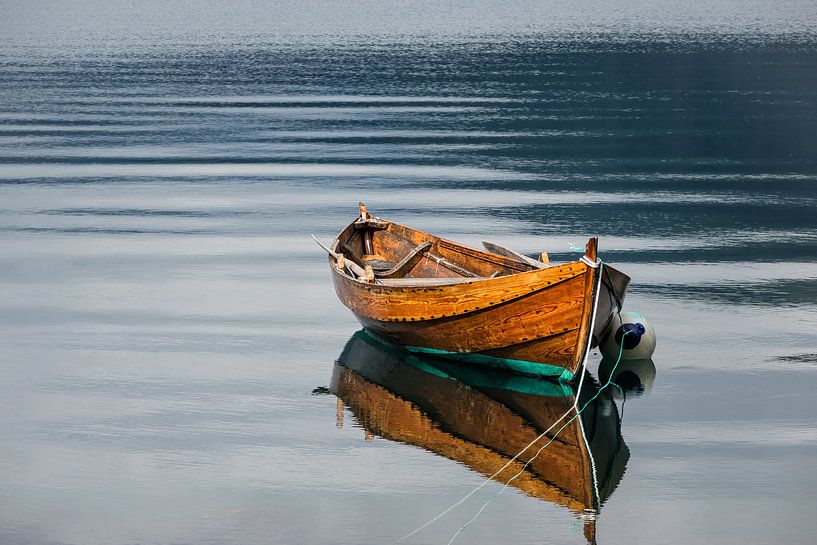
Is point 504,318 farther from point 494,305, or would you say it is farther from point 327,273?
point 327,273

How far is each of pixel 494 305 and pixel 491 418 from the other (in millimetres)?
1600

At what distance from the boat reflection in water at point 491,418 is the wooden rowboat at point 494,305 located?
33 cm

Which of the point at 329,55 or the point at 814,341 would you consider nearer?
the point at 814,341

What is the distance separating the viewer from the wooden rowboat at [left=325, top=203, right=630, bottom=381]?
57.7ft

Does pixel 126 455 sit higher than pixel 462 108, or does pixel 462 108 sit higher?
pixel 462 108

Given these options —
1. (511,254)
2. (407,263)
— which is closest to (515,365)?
(511,254)

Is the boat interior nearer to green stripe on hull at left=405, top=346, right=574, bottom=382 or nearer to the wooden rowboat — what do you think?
the wooden rowboat

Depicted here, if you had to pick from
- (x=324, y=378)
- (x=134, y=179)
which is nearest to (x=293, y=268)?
(x=324, y=378)

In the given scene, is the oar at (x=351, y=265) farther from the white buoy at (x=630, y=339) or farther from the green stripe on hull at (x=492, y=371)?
the white buoy at (x=630, y=339)

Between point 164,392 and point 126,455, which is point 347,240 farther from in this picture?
point 126,455

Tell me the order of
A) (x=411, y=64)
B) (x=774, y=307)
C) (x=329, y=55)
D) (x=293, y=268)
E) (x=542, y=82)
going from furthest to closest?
1. (x=329, y=55)
2. (x=411, y=64)
3. (x=542, y=82)
4. (x=293, y=268)
5. (x=774, y=307)

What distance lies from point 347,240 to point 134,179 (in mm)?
13476

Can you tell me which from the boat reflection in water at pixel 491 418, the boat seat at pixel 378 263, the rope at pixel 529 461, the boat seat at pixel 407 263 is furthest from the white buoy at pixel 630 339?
the boat seat at pixel 378 263

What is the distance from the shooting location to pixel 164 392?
17969mm
